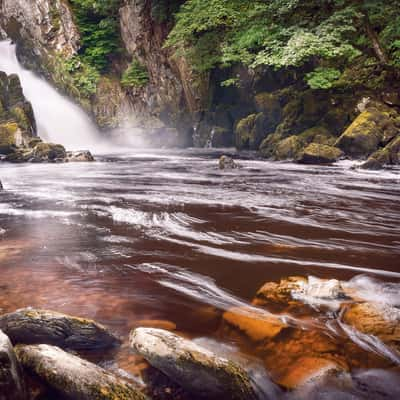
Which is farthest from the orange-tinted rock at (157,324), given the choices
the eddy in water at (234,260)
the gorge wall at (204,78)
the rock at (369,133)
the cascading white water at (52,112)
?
the cascading white water at (52,112)

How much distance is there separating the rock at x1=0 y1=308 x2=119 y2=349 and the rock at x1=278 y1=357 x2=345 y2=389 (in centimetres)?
101

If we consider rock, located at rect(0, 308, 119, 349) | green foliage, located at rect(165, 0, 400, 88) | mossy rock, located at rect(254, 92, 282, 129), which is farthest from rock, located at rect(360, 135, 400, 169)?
rock, located at rect(0, 308, 119, 349)

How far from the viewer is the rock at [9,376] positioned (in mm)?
1592

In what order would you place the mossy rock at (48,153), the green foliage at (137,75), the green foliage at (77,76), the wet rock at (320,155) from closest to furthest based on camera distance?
the wet rock at (320,155) < the mossy rock at (48,153) < the green foliage at (137,75) < the green foliage at (77,76)

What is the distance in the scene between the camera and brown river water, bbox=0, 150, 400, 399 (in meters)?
2.40

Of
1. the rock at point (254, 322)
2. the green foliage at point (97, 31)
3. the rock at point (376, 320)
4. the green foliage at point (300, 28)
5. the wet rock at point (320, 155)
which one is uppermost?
the green foliage at point (97, 31)

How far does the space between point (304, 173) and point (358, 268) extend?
24.2 feet

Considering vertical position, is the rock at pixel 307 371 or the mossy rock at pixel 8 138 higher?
the mossy rock at pixel 8 138

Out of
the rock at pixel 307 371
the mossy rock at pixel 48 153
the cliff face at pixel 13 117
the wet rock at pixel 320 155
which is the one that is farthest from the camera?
the cliff face at pixel 13 117

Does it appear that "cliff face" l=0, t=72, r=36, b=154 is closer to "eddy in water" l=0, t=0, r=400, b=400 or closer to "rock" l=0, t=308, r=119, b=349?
"eddy in water" l=0, t=0, r=400, b=400

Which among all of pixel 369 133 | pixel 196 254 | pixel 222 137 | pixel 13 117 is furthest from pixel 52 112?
pixel 196 254

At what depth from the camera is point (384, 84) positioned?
13891 mm

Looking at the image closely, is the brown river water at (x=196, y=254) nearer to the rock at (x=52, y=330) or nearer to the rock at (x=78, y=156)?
the rock at (x=52, y=330)

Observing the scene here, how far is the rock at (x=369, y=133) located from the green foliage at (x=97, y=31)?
22.3 meters
